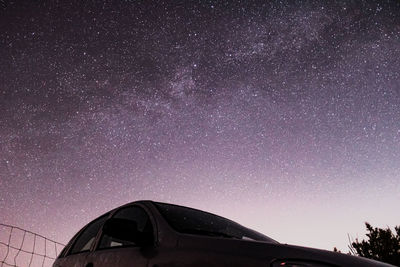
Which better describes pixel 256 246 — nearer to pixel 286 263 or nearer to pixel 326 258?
pixel 286 263

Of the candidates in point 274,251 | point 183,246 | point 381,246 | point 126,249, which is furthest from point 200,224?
point 381,246

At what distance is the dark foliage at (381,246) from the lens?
1609 cm

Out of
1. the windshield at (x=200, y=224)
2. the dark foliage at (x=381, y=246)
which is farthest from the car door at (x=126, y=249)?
the dark foliage at (x=381, y=246)

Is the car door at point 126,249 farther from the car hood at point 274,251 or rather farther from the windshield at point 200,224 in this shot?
the car hood at point 274,251

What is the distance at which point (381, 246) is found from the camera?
16484mm

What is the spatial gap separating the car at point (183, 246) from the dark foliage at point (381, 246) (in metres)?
16.4

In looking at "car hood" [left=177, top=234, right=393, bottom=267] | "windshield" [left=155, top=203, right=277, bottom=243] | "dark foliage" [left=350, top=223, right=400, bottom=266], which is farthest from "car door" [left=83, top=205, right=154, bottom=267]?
"dark foliage" [left=350, top=223, right=400, bottom=266]

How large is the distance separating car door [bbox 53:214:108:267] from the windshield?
1167 millimetres

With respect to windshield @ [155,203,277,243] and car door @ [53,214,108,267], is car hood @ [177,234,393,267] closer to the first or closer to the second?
windshield @ [155,203,277,243]

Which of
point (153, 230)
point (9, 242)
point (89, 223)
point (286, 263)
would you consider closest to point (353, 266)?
point (286, 263)

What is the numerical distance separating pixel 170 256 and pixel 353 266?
1.10 metres

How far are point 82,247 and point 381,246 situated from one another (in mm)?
17120

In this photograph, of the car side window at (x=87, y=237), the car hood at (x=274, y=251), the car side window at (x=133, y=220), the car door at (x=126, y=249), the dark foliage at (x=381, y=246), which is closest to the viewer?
the car hood at (x=274, y=251)

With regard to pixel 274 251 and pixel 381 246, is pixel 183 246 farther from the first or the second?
pixel 381 246
